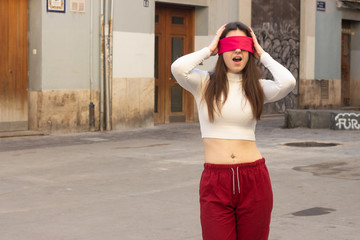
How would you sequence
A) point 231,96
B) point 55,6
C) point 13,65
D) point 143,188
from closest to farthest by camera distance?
1. point 231,96
2. point 143,188
3. point 13,65
4. point 55,6

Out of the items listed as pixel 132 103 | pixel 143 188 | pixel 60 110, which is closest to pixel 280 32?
pixel 132 103

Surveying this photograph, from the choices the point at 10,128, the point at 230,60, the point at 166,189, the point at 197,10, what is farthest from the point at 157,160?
the point at 197,10

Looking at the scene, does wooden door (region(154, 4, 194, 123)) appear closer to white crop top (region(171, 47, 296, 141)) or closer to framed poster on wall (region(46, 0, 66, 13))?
framed poster on wall (region(46, 0, 66, 13))

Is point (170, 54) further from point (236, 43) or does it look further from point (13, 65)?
point (236, 43)

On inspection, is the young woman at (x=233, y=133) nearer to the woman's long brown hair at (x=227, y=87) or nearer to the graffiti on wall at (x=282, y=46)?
the woman's long brown hair at (x=227, y=87)

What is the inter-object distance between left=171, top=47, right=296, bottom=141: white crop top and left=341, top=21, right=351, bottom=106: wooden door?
21.6m

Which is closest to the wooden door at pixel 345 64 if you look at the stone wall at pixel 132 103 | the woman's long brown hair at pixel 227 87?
the stone wall at pixel 132 103

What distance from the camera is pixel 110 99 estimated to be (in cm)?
1644

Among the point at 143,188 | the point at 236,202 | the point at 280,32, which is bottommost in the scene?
the point at 143,188

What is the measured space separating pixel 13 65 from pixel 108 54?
2213 millimetres

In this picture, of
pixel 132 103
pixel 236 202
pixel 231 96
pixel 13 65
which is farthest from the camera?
pixel 132 103

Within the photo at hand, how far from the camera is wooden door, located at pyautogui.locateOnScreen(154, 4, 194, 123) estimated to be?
18484 millimetres

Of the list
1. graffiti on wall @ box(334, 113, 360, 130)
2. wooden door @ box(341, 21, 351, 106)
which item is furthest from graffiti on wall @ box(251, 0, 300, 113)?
graffiti on wall @ box(334, 113, 360, 130)

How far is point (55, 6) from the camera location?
50.6 ft
